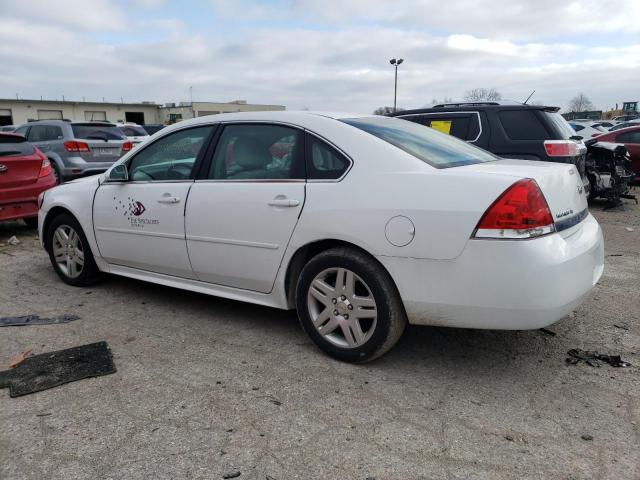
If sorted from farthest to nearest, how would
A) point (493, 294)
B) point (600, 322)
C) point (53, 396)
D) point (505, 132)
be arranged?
point (505, 132)
point (600, 322)
point (53, 396)
point (493, 294)

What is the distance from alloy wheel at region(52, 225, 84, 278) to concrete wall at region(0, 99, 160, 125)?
50.9 meters

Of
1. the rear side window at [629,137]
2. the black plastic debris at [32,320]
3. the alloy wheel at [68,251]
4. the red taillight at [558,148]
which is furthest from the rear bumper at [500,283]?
the rear side window at [629,137]

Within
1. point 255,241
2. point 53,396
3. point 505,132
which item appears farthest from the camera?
point 505,132

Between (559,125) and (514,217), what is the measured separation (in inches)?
214

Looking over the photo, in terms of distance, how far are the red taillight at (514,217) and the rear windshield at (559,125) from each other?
5.07 m

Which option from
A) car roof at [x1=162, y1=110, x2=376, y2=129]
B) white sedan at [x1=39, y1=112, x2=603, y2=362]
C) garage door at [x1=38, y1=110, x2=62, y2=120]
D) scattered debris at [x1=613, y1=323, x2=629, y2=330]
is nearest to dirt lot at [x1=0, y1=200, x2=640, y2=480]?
scattered debris at [x1=613, y1=323, x2=629, y2=330]

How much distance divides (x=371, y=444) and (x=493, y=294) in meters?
0.98

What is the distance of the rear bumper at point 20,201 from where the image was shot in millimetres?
6953

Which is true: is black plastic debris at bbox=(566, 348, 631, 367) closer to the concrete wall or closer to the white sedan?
the white sedan

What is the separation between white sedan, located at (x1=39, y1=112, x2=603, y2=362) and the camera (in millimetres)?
2709

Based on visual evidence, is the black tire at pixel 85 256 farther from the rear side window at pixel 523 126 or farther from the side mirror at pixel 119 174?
the rear side window at pixel 523 126

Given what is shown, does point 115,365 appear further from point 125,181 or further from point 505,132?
point 505,132

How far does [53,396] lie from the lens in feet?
9.61

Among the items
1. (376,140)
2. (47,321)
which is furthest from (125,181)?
(376,140)
